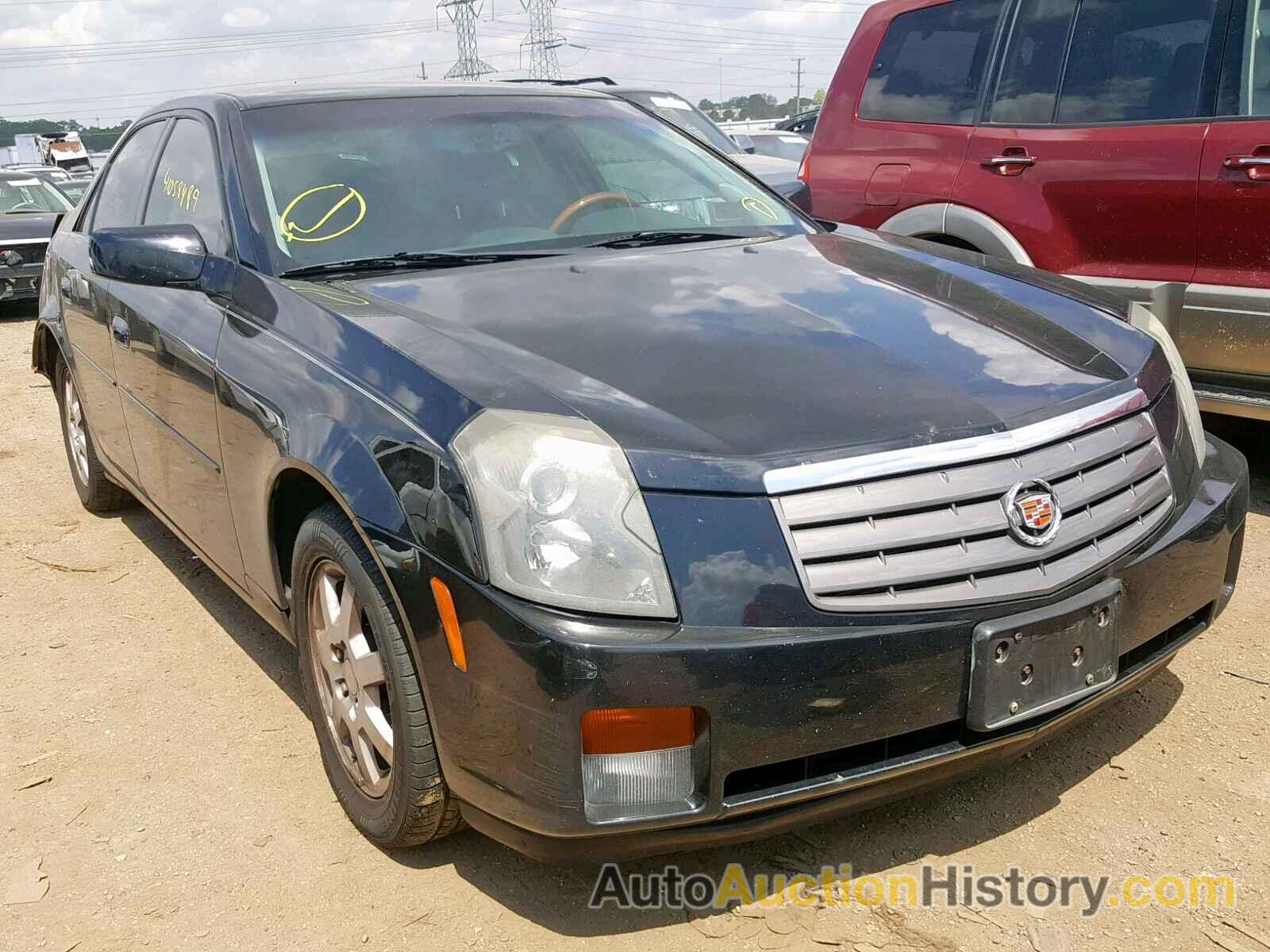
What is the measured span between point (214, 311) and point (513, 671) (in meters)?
1.54

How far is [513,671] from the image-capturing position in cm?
196

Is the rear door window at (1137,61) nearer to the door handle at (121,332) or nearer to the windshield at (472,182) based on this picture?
the windshield at (472,182)

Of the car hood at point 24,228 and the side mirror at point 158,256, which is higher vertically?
the side mirror at point 158,256

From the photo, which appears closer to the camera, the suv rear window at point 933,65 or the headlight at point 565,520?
the headlight at point 565,520

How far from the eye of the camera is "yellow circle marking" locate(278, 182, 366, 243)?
3.00 m

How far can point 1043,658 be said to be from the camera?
6.92ft

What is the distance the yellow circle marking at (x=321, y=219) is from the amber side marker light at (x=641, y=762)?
1.61 metres

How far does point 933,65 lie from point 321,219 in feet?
10.5

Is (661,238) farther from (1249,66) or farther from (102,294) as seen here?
(1249,66)

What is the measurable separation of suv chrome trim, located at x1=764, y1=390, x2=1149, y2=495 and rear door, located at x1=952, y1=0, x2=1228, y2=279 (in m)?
2.46

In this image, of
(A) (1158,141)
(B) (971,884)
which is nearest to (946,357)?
(B) (971,884)

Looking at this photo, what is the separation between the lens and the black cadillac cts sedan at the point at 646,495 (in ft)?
6.45

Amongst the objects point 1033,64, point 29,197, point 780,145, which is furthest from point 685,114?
point 29,197

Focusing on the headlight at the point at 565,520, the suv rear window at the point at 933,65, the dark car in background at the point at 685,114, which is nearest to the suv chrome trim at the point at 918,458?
the headlight at the point at 565,520
